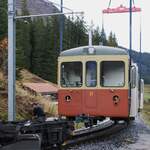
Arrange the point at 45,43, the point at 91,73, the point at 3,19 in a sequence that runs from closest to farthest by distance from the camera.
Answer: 1. the point at 91,73
2. the point at 3,19
3. the point at 45,43

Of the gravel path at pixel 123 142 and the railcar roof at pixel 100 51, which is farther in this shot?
the railcar roof at pixel 100 51

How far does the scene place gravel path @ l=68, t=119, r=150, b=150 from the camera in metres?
15.6

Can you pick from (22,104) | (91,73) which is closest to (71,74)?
(91,73)

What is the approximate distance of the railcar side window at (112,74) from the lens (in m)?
18.7

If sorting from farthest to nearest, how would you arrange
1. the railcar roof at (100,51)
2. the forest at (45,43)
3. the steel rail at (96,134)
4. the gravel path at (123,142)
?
the forest at (45,43)
the railcar roof at (100,51)
the steel rail at (96,134)
the gravel path at (123,142)

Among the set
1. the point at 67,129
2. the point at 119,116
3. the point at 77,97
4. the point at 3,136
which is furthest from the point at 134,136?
the point at 3,136

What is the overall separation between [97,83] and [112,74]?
62 centimetres

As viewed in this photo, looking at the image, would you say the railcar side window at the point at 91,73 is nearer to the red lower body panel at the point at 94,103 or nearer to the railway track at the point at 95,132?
the red lower body panel at the point at 94,103

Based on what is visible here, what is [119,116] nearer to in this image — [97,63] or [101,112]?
[101,112]

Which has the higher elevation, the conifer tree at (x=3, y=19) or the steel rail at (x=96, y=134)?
the conifer tree at (x=3, y=19)

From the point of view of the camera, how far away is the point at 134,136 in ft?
63.3

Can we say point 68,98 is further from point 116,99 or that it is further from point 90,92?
point 116,99

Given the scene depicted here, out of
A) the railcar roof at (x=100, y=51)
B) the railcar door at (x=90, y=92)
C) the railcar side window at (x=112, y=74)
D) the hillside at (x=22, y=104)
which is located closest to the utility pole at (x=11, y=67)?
the railcar roof at (x=100, y=51)

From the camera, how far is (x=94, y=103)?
62.3 ft
